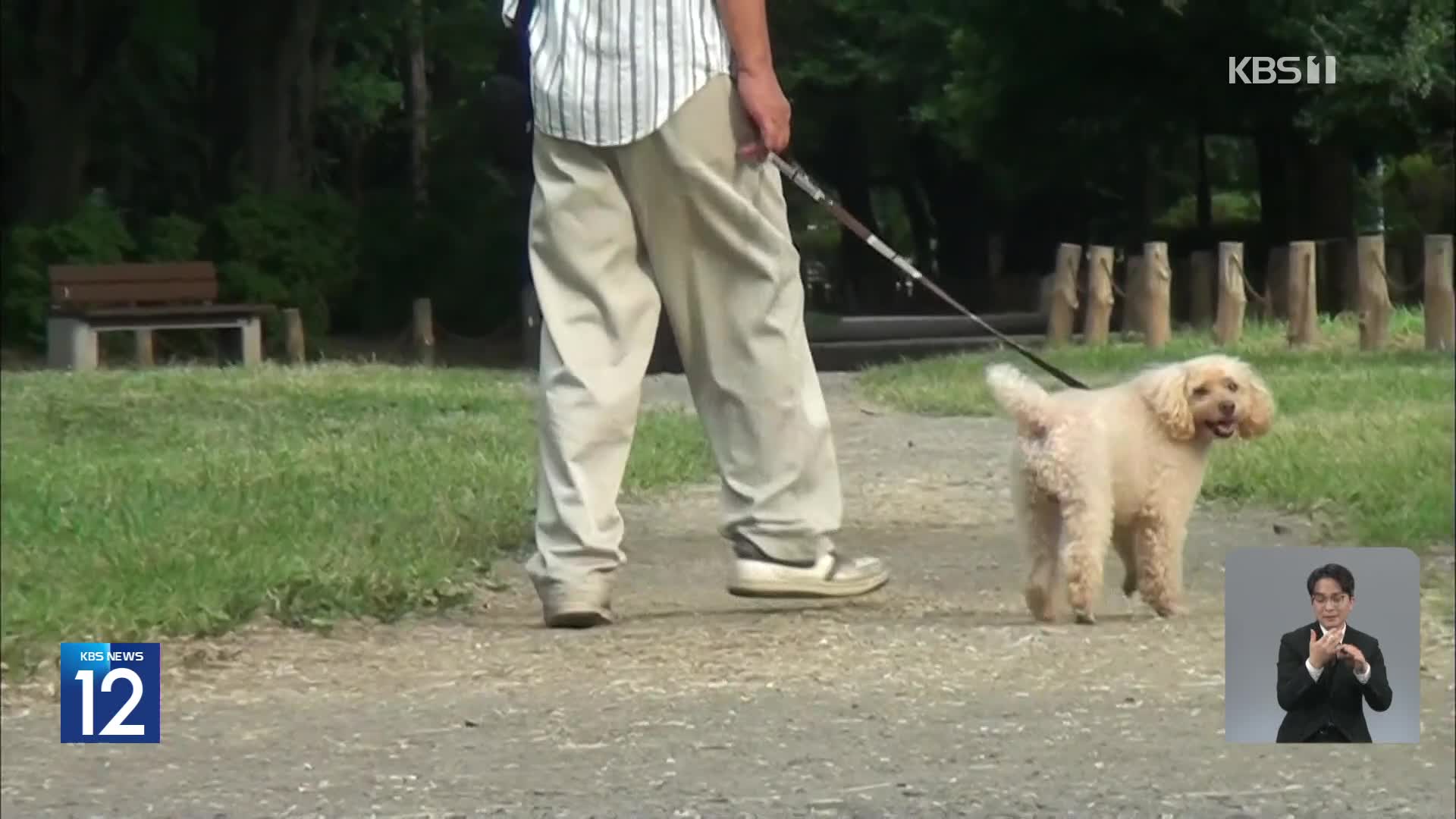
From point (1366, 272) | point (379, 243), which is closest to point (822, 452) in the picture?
point (1366, 272)

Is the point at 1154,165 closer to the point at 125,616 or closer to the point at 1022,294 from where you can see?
the point at 1022,294

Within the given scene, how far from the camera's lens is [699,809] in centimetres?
256

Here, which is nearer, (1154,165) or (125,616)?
(125,616)

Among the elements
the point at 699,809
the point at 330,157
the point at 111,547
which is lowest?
the point at 699,809

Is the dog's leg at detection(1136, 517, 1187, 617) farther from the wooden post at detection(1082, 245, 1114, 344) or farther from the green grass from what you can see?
the wooden post at detection(1082, 245, 1114, 344)

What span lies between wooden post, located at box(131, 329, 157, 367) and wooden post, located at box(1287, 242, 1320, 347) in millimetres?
2101

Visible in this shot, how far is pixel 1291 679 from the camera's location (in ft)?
8.33

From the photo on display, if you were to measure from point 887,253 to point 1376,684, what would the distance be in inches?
46.1

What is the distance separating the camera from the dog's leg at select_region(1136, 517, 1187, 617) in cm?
335

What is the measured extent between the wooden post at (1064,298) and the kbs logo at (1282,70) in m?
0.52

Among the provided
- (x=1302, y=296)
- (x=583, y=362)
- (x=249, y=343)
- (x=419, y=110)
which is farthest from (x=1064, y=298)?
(x=419, y=110)

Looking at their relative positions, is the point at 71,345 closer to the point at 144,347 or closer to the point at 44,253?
the point at 44,253

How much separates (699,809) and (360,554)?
43.7 inches

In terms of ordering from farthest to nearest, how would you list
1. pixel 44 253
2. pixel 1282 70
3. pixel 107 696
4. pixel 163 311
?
pixel 163 311
pixel 44 253
pixel 1282 70
pixel 107 696
